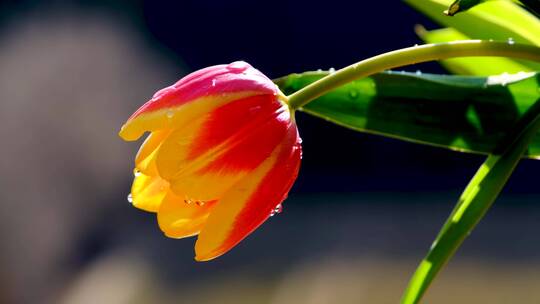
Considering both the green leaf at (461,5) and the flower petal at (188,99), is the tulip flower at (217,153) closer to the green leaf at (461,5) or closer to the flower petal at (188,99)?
the flower petal at (188,99)

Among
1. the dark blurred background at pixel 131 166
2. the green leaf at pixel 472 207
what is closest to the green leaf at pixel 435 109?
the green leaf at pixel 472 207

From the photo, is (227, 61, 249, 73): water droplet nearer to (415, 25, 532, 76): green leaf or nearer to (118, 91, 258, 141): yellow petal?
(118, 91, 258, 141): yellow petal

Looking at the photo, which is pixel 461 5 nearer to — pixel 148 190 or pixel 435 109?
pixel 435 109

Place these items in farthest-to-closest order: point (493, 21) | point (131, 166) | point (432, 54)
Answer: point (131, 166)
point (493, 21)
point (432, 54)

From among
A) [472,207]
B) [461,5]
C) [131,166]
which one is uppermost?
[461,5]

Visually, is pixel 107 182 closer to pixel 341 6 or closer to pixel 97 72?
pixel 97 72

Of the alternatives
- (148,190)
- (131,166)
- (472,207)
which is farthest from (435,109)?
(131,166)
